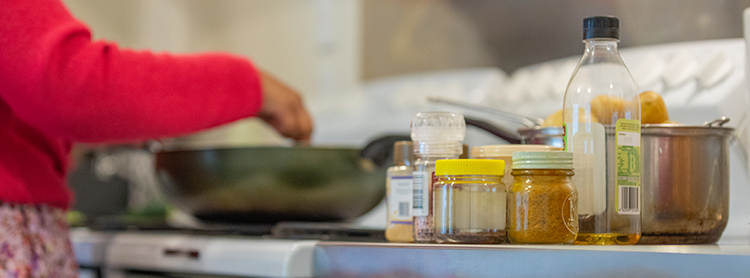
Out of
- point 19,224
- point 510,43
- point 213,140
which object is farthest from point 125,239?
point 213,140

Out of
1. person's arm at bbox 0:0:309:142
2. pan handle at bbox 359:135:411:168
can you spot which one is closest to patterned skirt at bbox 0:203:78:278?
person's arm at bbox 0:0:309:142

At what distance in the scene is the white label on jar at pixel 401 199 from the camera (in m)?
0.60

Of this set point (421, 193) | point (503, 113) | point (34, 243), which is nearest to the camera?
point (421, 193)

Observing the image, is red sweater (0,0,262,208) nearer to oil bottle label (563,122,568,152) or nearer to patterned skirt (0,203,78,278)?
patterned skirt (0,203,78,278)

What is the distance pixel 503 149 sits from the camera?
583mm

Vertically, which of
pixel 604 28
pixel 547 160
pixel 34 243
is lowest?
pixel 34 243

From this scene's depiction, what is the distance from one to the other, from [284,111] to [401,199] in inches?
14.9

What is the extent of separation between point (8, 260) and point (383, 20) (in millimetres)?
1318

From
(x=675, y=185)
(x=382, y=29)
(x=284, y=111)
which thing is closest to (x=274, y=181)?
(x=284, y=111)

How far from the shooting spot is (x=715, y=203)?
57 cm

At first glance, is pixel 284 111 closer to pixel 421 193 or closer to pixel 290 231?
pixel 290 231

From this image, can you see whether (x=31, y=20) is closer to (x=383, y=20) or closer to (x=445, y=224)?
(x=445, y=224)

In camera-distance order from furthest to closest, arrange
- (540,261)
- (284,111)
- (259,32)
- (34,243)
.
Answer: (259,32)
(284,111)
(34,243)
(540,261)

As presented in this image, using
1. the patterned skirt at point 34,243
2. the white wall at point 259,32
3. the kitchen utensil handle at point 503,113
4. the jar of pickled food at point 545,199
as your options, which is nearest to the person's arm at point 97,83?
the patterned skirt at point 34,243
